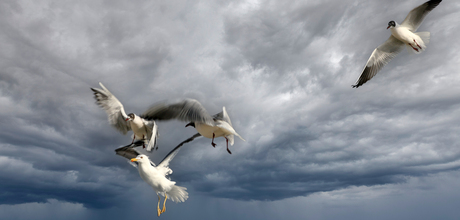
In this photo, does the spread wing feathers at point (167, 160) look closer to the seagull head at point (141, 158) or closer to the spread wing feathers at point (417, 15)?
the seagull head at point (141, 158)

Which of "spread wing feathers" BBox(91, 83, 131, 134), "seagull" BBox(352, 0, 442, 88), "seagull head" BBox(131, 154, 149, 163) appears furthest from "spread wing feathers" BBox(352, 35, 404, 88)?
"spread wing feathers" BBox(91, 83, 131, 134)

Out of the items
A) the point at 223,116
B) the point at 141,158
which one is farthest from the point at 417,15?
the point at 141,158

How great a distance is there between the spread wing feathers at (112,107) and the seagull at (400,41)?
36.8ft

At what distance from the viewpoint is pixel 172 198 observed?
438 inches

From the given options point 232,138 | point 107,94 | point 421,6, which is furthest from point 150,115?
point 421,6

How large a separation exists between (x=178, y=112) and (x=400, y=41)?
13948 millimetres

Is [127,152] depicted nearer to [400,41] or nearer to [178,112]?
[178,112]

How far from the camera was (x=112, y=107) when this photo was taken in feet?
43.2

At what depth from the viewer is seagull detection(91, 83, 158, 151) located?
1242cm

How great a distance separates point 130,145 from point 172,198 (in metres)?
2.66

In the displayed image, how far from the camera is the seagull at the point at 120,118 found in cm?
1242

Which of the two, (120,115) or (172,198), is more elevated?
(120,115)

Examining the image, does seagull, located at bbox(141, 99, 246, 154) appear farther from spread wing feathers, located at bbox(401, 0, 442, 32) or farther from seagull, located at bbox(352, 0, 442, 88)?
spread wing feathers, located at bbox(401, 0, 442, 32)

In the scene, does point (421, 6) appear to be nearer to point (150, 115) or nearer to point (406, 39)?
point (406, 39)
